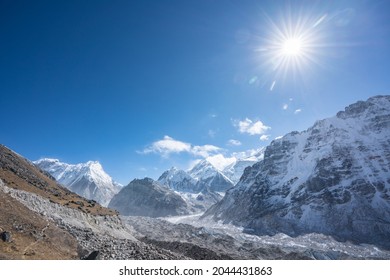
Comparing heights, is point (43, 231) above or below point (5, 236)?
above

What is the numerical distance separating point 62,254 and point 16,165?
3863cm

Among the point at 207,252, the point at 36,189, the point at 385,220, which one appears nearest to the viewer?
the point at 36,189

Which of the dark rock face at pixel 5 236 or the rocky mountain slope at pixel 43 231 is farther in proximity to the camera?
the rocky mountain slope at pixel 43 231

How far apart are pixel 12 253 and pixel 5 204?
35.4 ft

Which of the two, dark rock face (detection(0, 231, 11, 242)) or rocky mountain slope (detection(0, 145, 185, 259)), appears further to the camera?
rocky mountain slope (detection(0, 145, 185, 259))

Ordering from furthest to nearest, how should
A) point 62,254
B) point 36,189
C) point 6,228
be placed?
1. point 36,189
2. point 62,254
3. point 6,228

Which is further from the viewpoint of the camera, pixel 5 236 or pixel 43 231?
pixel 43 231
